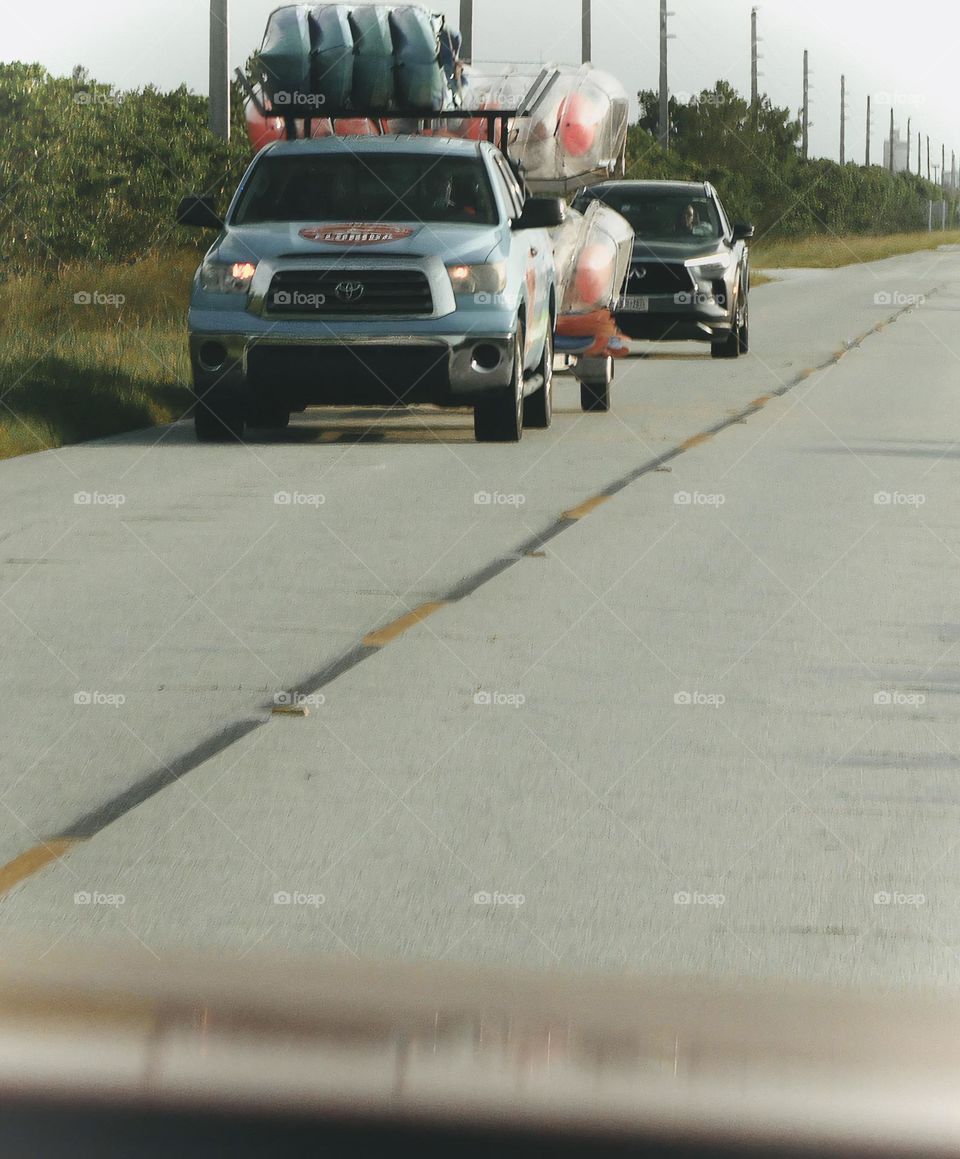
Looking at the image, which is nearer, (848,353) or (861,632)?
(861,632)

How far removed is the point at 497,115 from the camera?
54.5 feet

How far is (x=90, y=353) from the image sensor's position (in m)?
19.1

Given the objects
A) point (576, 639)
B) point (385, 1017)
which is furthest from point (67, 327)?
point (385, 1017)

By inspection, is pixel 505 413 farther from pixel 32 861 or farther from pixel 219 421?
pixel 32 861

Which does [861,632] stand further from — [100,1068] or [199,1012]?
[100,1068]

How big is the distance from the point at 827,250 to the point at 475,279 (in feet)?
205

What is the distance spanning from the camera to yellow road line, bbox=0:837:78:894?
512cm

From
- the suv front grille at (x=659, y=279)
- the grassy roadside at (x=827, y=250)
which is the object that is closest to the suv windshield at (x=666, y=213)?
the suv front grille at (x=659, y=279)

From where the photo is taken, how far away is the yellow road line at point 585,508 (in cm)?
1178

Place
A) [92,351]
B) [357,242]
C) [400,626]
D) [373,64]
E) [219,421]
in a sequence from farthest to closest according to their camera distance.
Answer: [92,351]
[373,64]
[219,421]
[357,242]
[400,626]

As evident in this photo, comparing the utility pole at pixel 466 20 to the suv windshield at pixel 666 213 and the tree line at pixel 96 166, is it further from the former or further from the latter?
the suv windshield at pixel 666 213

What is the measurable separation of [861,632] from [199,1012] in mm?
5009

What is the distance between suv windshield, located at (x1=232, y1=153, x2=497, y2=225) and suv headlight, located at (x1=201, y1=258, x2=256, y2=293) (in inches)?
28.0

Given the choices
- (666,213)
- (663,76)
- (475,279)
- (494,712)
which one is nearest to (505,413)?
(475,279)
